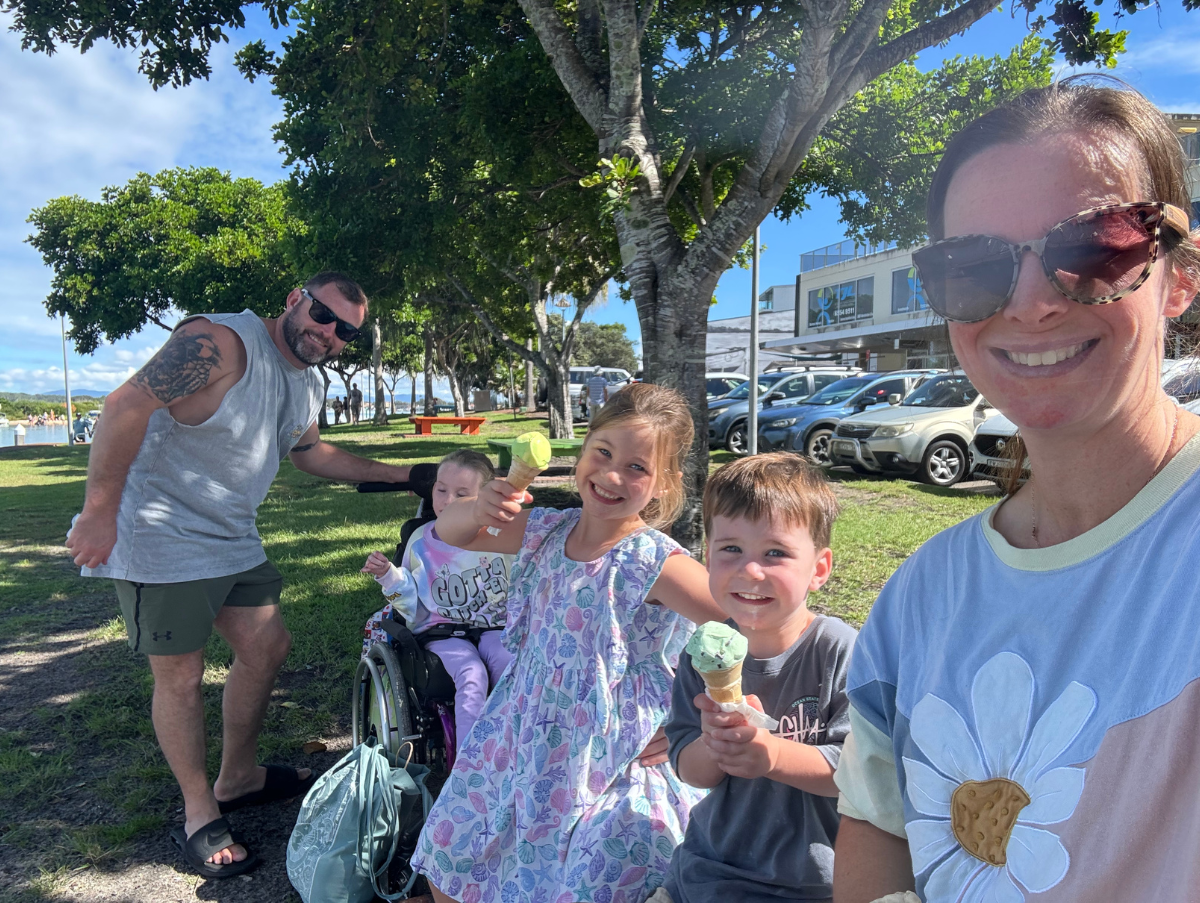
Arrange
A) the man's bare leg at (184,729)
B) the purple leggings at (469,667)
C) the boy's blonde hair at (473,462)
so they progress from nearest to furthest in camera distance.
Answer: the purple leggings at (469,667)
the man's bare leg at (184,729)
the boy's blonde hair at (473,462)

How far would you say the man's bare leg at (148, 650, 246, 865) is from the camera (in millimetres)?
3338

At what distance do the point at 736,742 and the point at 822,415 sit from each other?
1353 centimetres

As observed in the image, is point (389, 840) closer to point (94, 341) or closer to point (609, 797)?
point (609, 797)

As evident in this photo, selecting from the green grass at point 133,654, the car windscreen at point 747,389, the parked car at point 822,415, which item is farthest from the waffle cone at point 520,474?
the car windscreen at point 747,389

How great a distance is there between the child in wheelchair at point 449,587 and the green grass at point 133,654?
1327 millimetres

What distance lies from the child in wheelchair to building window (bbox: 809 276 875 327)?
40790mm

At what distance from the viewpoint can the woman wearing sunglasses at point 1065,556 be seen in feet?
3.01

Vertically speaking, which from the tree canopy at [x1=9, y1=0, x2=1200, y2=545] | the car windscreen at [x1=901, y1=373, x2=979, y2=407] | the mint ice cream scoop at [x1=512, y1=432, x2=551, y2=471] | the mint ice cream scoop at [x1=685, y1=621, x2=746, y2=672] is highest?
the tree canopy at [x1=9, y1=0, x2=1200, y2=545]

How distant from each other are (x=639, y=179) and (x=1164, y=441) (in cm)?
490

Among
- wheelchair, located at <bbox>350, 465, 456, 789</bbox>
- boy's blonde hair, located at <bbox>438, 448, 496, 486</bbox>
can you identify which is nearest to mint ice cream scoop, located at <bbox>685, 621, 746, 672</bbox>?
wheelchair, located at <bbox>350, 465, 456, 789</bbox>

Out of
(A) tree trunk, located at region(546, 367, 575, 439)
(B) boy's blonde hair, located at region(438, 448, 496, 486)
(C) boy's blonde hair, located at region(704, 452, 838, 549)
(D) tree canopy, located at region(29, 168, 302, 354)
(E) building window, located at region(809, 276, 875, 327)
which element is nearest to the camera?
(C) boy's blonde hair, located at region(704, 452, 838, 549)

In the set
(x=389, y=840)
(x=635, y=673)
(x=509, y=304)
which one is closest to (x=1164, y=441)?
(x=635, y=673)

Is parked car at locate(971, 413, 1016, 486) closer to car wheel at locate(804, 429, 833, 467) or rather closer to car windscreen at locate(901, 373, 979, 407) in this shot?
car windscreen at locate(901, 373, 979, 407)

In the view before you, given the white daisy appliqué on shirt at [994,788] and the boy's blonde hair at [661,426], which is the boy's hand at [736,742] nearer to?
the white daisy appliqué on shirt at [994,788]
